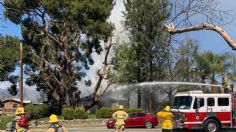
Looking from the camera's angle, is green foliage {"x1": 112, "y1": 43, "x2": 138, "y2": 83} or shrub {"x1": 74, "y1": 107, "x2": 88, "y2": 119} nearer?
shrub {"x1": 74, "y1": 107, "x2": 88, "y2": 119}

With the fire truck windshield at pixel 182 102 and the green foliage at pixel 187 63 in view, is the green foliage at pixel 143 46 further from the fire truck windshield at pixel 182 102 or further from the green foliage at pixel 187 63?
the fire truck windshield at pixel 182 102

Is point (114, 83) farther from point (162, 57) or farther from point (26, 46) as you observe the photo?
point (26, 46)

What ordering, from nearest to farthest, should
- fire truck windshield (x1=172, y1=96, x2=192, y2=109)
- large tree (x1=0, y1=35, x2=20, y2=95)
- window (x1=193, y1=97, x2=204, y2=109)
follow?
window (x1=193, y1=97, x2=204, y2=109), fire truck windshield (x1=172, y1=96, x2=192, y2=109), large tree (x1=0, y1=35, x2=20, y2=95)

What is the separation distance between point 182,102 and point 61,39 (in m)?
31.6

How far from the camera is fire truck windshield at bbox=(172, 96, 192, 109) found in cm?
2934

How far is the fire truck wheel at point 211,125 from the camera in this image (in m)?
29.0

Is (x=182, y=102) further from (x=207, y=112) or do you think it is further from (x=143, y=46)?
(x=143, y=46)

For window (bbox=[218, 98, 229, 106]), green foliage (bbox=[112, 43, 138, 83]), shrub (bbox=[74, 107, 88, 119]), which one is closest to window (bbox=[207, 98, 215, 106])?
window (bbox=[218, 98, 229, 106])

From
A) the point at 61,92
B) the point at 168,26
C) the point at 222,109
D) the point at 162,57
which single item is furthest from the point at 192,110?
the point at 61,92

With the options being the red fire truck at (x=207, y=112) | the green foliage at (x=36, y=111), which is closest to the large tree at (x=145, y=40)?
the green foliage at (x=36, y=111)

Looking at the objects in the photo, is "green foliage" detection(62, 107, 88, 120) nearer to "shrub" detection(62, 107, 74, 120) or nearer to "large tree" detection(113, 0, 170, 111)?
"shrub" detection(62, 107, 74, 120)

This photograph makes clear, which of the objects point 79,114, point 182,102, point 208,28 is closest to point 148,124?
point 79,114

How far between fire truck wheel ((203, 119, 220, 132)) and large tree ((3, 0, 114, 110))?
29.5m

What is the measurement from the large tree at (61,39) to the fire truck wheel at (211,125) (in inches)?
1160
